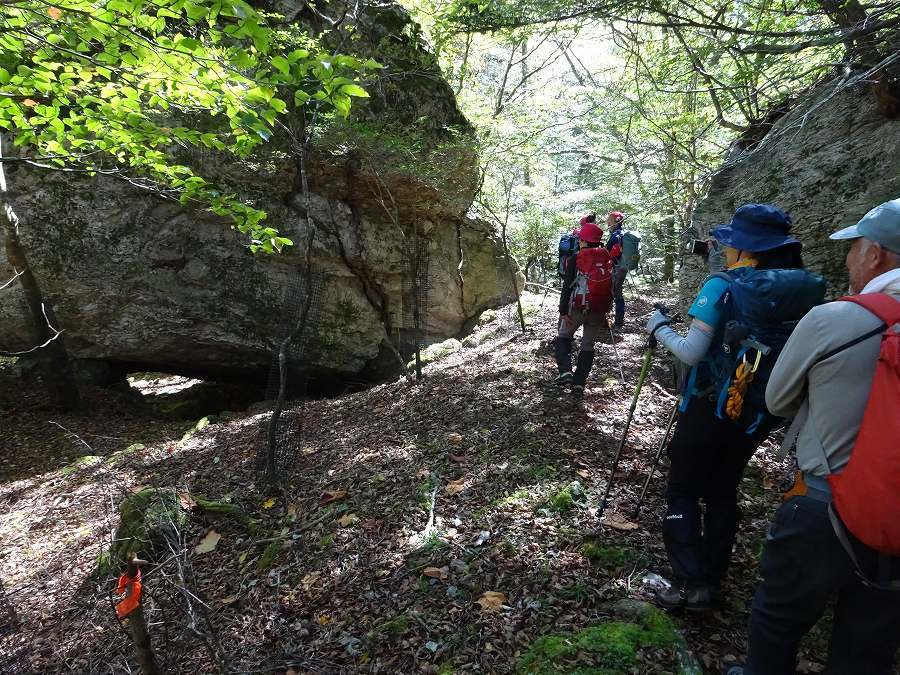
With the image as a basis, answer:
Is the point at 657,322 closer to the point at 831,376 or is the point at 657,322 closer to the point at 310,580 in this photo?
the point at 831,376

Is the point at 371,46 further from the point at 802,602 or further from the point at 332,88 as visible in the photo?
the point at 802,602

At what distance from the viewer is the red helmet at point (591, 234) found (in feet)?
17.7

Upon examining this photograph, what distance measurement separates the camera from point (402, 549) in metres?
3.57

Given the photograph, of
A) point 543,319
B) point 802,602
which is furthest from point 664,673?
point 543,319

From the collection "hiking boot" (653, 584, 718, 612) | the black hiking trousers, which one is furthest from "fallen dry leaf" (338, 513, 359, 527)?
the black hiking trousers

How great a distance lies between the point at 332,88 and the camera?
2.59 m

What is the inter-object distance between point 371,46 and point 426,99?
5.67ft

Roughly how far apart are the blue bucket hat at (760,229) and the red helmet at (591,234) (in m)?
3.06

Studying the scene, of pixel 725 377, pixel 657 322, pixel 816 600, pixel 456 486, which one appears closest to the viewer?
pixel 816 600

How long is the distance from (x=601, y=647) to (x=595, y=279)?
3.94m

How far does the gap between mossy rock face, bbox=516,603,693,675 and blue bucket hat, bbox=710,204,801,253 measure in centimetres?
215

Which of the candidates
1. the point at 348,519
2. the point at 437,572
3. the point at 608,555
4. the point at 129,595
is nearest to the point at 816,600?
the point at 608,555

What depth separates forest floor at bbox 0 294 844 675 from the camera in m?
2.67

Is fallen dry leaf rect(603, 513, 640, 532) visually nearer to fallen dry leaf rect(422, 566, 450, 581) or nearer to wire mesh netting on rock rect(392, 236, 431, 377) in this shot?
fallen dry leaf rect(422, 566, 450, 581)
